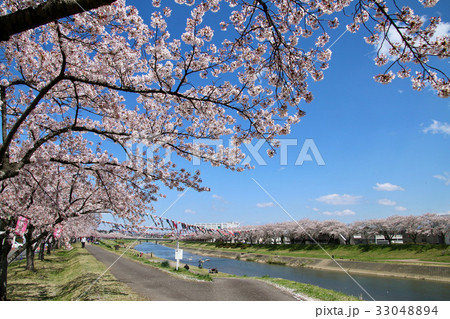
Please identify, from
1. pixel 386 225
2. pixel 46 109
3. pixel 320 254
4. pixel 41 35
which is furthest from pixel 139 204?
pixel 386 225

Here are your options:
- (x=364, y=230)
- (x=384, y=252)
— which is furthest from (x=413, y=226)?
(x=384, y=252)

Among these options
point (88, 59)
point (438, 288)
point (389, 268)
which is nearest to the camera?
point (88, 59)

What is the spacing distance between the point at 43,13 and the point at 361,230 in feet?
227

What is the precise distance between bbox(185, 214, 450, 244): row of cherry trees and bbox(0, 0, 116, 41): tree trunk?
34.2m

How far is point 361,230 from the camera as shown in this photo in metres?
61.3

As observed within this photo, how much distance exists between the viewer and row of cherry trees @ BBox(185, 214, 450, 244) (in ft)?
155

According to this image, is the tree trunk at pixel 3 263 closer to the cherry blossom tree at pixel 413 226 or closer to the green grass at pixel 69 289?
the green grass at pixel 69 289

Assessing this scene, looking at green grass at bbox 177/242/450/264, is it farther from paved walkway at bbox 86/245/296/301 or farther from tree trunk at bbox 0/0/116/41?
tree trunk at bbox 0/0/116/41

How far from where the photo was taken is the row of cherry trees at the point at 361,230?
155 feet

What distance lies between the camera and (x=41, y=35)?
5871 mm

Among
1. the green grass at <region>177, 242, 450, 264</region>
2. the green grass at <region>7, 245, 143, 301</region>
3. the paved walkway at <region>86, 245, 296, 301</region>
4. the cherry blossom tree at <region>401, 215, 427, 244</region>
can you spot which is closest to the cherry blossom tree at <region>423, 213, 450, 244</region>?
the cherry blossom tree at <region>401, 215, 427, 244</region>

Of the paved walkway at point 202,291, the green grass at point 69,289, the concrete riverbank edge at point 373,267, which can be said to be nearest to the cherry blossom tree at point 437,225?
the concrete riverbank edge at point 373,267
